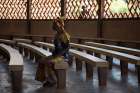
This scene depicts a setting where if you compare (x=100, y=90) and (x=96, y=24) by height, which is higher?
(x=96, y=24)

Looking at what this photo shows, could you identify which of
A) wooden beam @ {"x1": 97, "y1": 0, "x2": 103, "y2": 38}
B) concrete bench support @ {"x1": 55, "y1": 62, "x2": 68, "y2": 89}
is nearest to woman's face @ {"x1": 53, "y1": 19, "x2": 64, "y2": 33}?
concrete bench support @ {"x1": 55, "y1": 62, "x2": 68, "y2": 89}

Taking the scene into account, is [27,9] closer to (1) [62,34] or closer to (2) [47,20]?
(2) [47,20]

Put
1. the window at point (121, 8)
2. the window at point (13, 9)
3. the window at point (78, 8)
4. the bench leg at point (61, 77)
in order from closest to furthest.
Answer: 1. the bench leg at point (61, 77)
2. the window at point (121, 8)
3. the window at point (78, 8)
4. the window at point (13, 9)

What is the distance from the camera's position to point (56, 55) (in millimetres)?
6363

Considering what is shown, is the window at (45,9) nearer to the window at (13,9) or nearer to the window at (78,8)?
the window at (13,9)

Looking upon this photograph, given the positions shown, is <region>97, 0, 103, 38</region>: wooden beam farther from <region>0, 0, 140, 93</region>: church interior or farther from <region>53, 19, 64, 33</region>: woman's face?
<region>53, 19, 64, 33</region>: woman's face

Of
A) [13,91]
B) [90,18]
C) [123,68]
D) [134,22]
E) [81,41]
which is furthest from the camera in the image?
[90,18]

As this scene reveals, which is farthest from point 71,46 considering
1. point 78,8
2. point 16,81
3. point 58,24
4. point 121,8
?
point 16,81

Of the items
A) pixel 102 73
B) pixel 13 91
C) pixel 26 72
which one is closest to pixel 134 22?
pixel 26 72

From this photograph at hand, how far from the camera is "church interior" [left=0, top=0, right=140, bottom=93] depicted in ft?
20.9

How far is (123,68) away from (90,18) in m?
5.57

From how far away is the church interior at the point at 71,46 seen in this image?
20.9 ft

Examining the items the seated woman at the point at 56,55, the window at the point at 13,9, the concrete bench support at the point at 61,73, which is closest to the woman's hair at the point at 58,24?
the seated woman at the point at 56,55

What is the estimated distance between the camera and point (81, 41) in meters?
12.5
